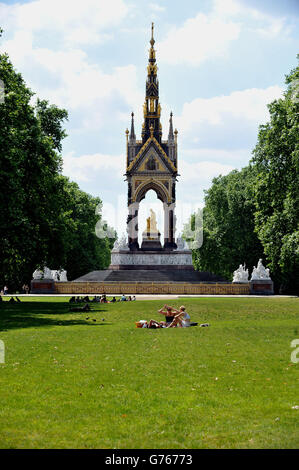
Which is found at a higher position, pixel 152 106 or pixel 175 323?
pixel 152 106

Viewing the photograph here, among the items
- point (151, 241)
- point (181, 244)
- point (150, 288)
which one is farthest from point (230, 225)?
point (150, 288)

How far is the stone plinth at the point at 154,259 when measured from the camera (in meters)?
59.9

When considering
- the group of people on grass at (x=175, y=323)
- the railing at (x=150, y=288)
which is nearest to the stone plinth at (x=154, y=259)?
the railing at (x=150, y=288)

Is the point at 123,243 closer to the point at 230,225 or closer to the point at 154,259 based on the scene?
the point at 154,259

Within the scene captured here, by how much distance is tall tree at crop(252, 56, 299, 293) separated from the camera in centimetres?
3225

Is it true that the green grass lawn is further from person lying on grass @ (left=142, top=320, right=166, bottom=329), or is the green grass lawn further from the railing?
the railing

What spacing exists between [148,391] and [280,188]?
92.7 ft

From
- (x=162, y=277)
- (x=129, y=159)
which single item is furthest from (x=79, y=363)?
(x=129, y=159)

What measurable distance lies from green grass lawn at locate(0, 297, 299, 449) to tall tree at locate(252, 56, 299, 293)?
17884 mm

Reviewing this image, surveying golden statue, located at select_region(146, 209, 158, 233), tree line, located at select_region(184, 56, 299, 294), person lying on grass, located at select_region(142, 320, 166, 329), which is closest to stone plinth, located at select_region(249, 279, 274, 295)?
tree line, located at select_region(184, 56, 299, 294)

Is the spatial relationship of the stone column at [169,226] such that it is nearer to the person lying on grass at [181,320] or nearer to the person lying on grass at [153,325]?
the person lying on grass at [181,320]

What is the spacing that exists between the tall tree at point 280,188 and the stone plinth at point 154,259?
23.4m

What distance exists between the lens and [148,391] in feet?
27.8
